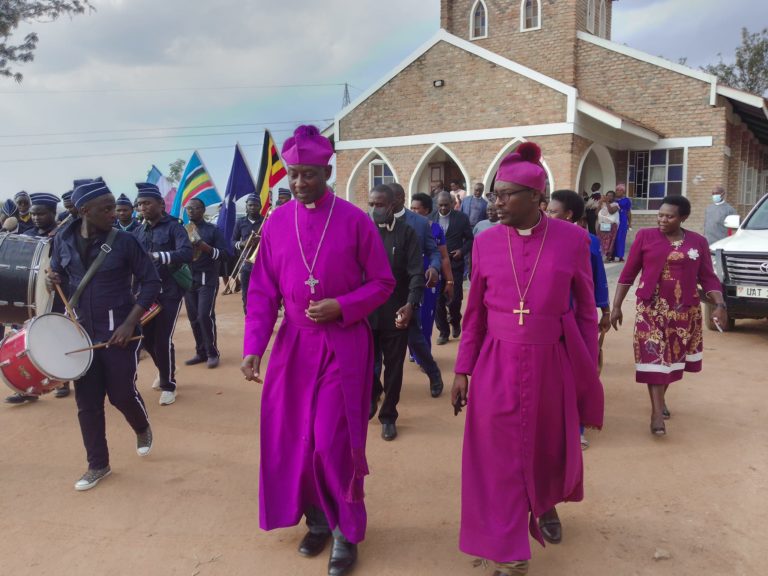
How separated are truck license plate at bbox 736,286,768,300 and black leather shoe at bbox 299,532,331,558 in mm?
6564

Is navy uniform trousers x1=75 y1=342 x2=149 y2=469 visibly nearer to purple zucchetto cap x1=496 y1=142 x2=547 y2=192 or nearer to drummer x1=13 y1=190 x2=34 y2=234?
purple zucchetto cap x1=496 y1=142 x2=547 y2=192

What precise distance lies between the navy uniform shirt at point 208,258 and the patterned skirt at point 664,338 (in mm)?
4628

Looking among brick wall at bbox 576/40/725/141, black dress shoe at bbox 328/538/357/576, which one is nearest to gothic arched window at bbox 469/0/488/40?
brick wall at bbox 576/40/725/141

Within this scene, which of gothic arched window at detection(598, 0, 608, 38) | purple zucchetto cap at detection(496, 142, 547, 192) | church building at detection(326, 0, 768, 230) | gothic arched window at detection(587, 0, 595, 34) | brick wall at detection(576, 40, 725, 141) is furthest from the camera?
gothic arched window at detection(598, 0, 608, 38)

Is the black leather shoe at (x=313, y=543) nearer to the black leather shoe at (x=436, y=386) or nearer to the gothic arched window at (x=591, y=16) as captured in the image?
the black leather shoe at (x=436, y=386)

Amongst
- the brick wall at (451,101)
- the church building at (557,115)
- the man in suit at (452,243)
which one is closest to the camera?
the man in suit at (452,243)

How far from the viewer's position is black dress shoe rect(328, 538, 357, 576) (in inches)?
114

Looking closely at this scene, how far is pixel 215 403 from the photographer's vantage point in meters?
5.67

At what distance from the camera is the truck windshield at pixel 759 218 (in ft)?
27.8

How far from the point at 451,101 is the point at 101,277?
1513 centimetres

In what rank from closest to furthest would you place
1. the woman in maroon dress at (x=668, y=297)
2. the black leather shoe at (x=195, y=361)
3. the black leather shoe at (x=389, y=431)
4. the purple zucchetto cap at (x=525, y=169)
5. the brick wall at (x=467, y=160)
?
the purple zucchetto cap at (x=525, y=169), the woman in maroon dress at (x=668, y=297), the black leather shoe at (x=389, y=431), the black leather shoe at (x=195, y=361), the brick wall at (x=467, y=160)

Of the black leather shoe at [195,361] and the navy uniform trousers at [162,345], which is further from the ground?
the navy uniform trousers at [162,345]

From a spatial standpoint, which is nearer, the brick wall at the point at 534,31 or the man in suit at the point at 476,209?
the man in suit at the point at 476,209

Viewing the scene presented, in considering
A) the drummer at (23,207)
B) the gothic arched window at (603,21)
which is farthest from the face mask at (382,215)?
the gothic arched window at (603,21)
